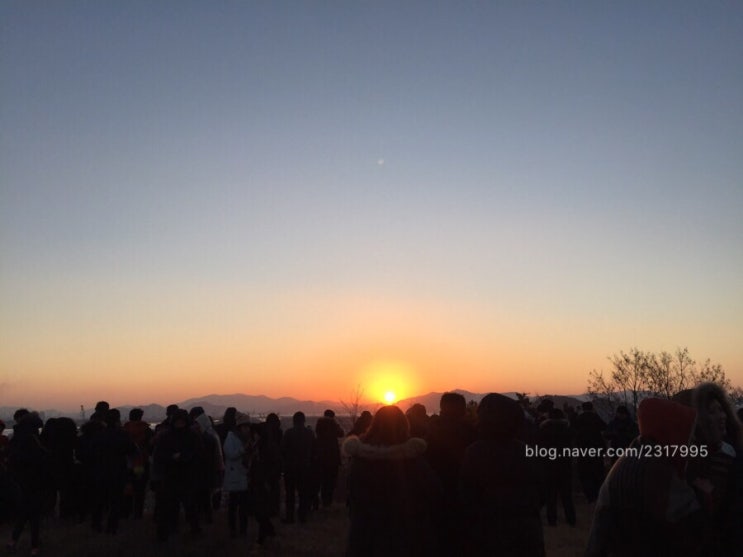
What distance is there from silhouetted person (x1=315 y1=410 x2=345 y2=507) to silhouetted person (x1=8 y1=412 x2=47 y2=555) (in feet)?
21.0

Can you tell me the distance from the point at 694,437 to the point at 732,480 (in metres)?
0.44

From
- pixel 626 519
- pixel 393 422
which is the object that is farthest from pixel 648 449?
pixel 393 422

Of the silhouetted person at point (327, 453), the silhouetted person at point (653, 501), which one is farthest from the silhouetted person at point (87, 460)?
the silhouetted person at point (653, 501)

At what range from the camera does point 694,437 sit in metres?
4.61

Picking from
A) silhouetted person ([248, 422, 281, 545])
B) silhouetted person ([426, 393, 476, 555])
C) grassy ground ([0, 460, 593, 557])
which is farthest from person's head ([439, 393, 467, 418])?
silhouetted person ([248, 422, 281, 545])

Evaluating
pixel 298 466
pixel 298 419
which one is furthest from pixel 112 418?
pixel 298 466

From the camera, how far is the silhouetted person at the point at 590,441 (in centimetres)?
1516

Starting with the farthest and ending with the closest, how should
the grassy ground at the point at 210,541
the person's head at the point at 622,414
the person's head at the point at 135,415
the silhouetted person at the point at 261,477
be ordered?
the person's head at the point at 622,414, the person's head at the point at 135,415, the silhouetted person at the point at 261,477, the grassy ground at the point at 210,541

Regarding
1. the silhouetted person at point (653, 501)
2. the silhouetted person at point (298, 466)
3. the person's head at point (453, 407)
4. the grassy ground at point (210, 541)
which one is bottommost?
the grassy ground at point (210, 541)

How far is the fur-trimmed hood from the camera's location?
619cm

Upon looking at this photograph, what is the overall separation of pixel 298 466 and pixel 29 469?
570 cm

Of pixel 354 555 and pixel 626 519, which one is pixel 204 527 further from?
pixel 626 519

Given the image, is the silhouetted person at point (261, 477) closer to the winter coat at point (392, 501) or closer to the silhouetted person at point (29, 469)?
the silhouetted person at point (29, 469)

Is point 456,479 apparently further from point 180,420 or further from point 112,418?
point 112,418
